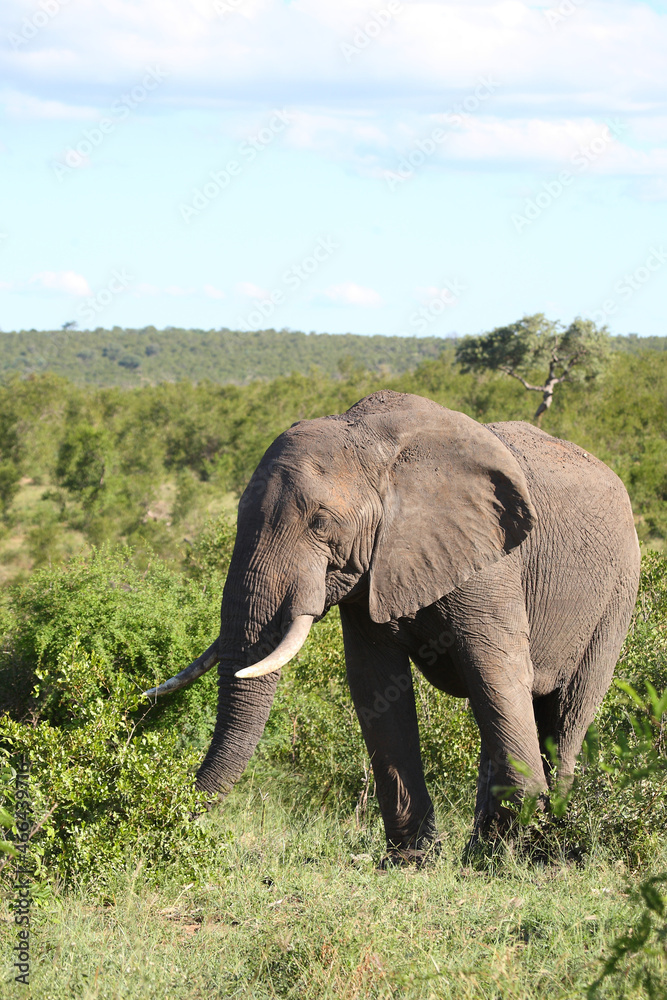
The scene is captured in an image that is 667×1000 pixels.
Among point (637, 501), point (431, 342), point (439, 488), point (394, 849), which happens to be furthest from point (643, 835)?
point (431, 342)

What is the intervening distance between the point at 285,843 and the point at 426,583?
1.63 meters

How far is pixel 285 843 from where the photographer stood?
5.35m

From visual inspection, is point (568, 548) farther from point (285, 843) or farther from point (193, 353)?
point (193, 353)

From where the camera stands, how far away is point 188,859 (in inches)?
181

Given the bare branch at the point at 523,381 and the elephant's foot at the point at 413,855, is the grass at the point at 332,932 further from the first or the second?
the bare branch at the point at 523,381

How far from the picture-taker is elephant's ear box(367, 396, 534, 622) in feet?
15.7

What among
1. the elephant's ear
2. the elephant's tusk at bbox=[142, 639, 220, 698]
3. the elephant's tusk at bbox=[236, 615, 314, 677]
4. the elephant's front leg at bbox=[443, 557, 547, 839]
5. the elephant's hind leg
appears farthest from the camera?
the elephant's hind leg

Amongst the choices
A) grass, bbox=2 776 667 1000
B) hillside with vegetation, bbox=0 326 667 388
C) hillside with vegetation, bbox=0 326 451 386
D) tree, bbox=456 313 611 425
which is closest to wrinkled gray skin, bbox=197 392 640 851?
grass, bbox=2 776 667 1000

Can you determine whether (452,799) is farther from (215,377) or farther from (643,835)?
(215,377)

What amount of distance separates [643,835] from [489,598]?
1.39 m

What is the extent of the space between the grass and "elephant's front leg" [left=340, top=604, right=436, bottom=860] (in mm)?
469

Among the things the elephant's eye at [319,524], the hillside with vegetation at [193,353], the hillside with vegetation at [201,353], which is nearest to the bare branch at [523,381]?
the elephant's eye at [319,524]
